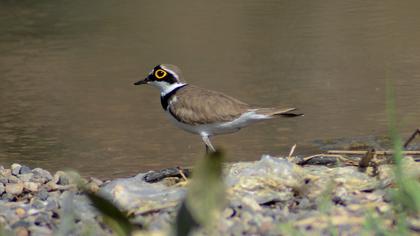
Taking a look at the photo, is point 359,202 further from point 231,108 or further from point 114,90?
point 114,90

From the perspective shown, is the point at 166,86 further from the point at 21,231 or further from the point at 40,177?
the point at 21,231

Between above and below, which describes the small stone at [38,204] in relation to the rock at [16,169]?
above

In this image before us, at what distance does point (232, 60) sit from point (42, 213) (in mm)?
5940

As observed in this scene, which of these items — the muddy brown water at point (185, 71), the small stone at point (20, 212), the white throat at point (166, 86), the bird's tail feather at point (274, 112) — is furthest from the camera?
the muddy brown water at point (185, 71)

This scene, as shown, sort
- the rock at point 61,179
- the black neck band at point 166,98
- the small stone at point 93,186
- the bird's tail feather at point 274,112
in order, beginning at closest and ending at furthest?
the small stone at point 93,186, the rock at point 61,179, the bird's tail feather at point 274,112, the black neck band at point 166,98

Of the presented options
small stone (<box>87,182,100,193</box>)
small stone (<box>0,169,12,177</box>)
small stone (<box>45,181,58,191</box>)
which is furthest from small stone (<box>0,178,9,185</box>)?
small stone (<box>87,182,100,193</box>)

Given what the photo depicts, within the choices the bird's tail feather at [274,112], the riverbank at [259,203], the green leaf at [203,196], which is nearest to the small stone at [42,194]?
the riverbank at [259,203]

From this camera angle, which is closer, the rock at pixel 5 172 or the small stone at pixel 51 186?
the small stone at pixel 51 186

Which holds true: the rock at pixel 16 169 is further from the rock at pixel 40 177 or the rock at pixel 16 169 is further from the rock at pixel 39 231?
the rock at pixel 39 231

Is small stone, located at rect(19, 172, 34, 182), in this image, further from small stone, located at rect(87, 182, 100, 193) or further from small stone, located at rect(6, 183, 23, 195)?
small stone, located at rect(87, 182, 100, 193)

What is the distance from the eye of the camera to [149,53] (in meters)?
11.4

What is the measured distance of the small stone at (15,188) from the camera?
623 centimetres

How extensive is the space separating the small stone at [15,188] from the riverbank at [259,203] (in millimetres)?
135

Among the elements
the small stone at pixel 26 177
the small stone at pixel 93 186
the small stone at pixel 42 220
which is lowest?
the small stone at pixel 26 177
